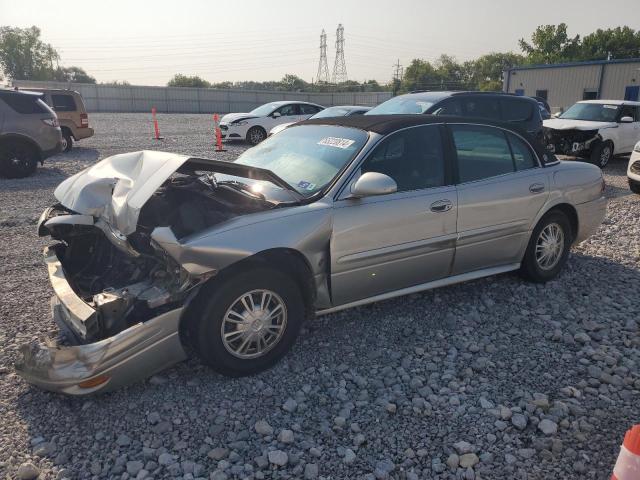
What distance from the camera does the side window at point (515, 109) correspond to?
983 centimetres

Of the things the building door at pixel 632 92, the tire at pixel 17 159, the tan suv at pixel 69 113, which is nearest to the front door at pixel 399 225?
the tire at pixel 17 159

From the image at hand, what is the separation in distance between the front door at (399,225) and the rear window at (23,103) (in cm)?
951

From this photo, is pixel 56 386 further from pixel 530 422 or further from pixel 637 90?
pixel 637 90

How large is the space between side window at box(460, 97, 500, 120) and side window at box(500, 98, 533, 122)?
201mm

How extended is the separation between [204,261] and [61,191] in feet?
5.73

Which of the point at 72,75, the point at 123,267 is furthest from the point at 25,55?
the point at 123,267

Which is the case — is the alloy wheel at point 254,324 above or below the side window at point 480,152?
below

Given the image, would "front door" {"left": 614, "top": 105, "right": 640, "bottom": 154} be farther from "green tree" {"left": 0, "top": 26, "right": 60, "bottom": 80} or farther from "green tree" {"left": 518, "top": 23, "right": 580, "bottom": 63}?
"green tree" {"left": 0, "top": 26, "right": 60, "bottom": 80}

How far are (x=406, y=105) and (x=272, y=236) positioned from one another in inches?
273

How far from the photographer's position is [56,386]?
2.82 m

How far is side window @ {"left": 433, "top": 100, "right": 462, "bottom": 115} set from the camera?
9.03m

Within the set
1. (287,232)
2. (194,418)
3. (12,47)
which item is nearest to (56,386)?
(194,418)

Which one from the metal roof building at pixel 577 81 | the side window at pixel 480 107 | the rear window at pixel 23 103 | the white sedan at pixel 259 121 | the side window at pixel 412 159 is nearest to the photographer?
the side window at pixel 412 159

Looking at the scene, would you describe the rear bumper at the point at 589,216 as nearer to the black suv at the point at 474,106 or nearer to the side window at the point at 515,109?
the black suv at the point at 474,106
